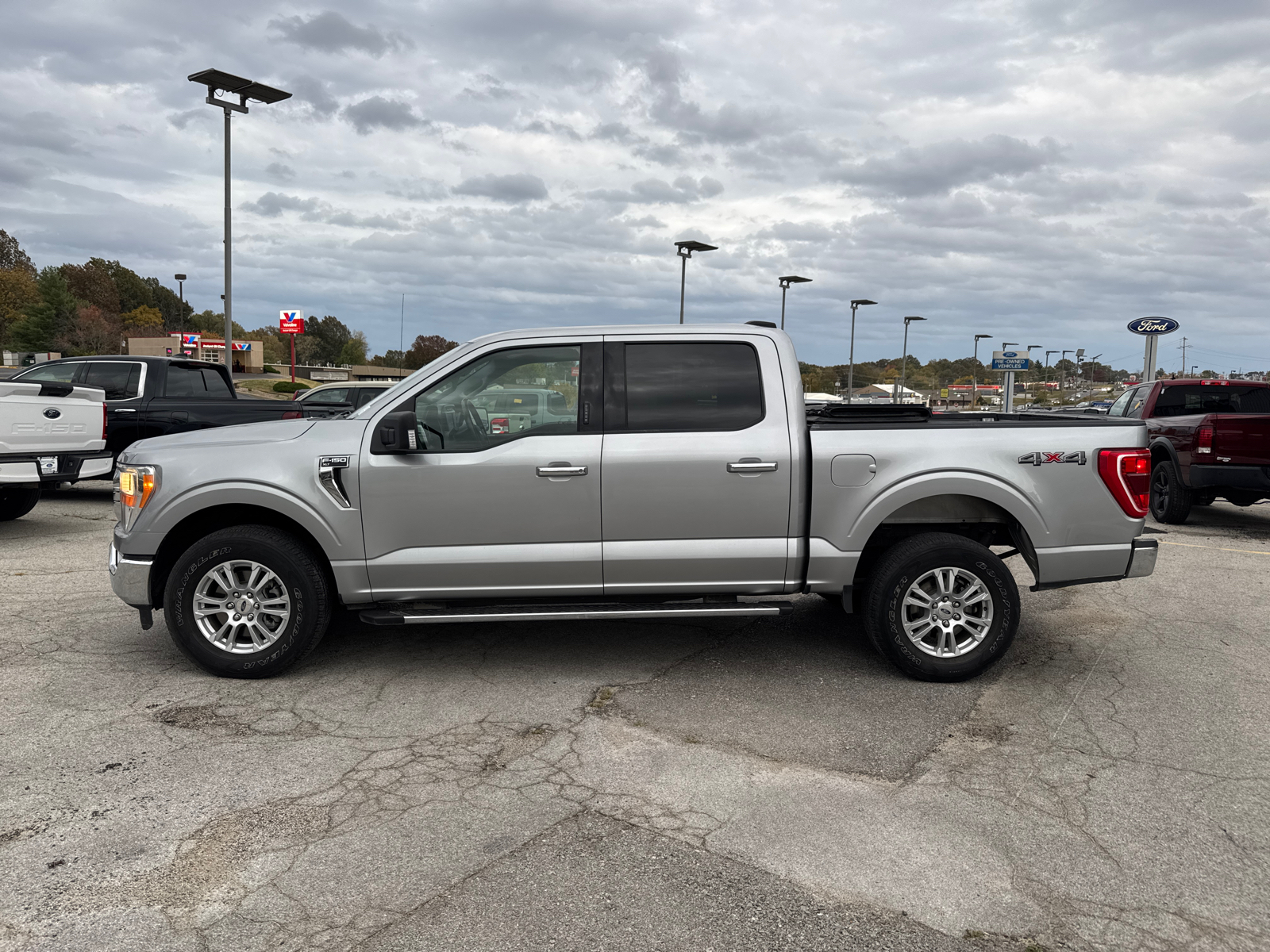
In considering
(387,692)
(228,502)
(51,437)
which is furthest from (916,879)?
(51,437)

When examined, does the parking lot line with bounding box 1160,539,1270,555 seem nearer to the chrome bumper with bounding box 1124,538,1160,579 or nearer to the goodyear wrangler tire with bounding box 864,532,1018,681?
the chrome bumper with bounding box 1124,538,1160,579

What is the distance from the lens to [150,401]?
40.7ft

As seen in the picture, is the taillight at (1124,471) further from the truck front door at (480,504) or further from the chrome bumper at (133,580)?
the chrome bumper at (133,580)

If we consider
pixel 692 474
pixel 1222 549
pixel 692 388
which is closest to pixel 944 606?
pixel 692 474

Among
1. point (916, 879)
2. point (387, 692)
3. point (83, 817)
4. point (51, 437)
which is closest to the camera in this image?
point (916, 879)

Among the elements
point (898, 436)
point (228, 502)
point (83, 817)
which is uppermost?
point (898, 436)

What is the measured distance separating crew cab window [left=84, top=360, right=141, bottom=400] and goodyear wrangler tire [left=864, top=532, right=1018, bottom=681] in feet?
35.4

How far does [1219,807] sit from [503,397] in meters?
3.76

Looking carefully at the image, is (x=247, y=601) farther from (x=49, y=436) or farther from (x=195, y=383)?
(x=195, y=383)

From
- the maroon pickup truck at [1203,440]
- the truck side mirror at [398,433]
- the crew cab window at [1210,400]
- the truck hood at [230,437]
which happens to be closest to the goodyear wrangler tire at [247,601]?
the truck hood at [230,437]

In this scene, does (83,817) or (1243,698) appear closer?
(83,817)

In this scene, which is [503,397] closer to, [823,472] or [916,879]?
[823,472]

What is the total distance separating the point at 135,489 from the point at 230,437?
562mm

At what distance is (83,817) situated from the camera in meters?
3.57
